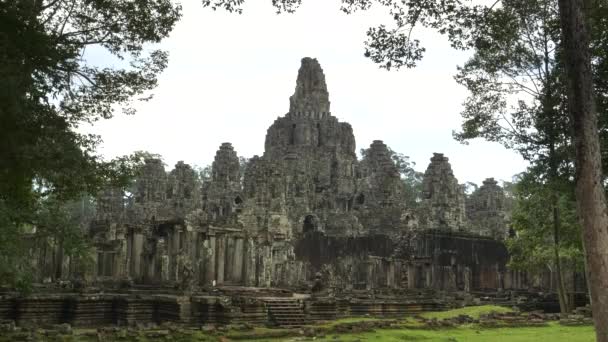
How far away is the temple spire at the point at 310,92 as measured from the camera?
5775cm

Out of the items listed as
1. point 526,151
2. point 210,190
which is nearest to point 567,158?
point 526,151

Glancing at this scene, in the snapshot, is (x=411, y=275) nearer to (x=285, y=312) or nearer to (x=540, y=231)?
(x=540, y=231)

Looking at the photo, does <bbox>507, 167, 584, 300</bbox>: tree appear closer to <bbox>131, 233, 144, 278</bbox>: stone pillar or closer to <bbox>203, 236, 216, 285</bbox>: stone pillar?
<bbox>203, 236, 216, 285</bbox>: stone pillar

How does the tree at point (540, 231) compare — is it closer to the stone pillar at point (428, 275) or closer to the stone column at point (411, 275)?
the stone column at point (411, 275)

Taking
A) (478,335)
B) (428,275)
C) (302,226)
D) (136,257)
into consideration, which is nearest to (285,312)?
(478,335)

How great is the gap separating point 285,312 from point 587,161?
446 inches

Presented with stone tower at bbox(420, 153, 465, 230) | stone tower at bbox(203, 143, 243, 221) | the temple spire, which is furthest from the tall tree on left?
the temple spire

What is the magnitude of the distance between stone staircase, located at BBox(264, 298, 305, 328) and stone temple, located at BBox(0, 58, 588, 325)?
4cm

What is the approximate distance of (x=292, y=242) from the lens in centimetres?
3866

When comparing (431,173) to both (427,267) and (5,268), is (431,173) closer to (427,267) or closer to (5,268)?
(427,267)

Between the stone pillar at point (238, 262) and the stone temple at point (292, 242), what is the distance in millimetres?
37

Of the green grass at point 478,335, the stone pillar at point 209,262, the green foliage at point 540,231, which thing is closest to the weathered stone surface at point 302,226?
the stone pillar at point 209,262

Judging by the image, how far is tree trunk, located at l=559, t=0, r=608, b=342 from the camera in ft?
29.3

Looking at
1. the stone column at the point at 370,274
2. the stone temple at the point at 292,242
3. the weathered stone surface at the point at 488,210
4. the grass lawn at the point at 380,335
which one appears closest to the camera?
the grass lawn at the point at 380,335
